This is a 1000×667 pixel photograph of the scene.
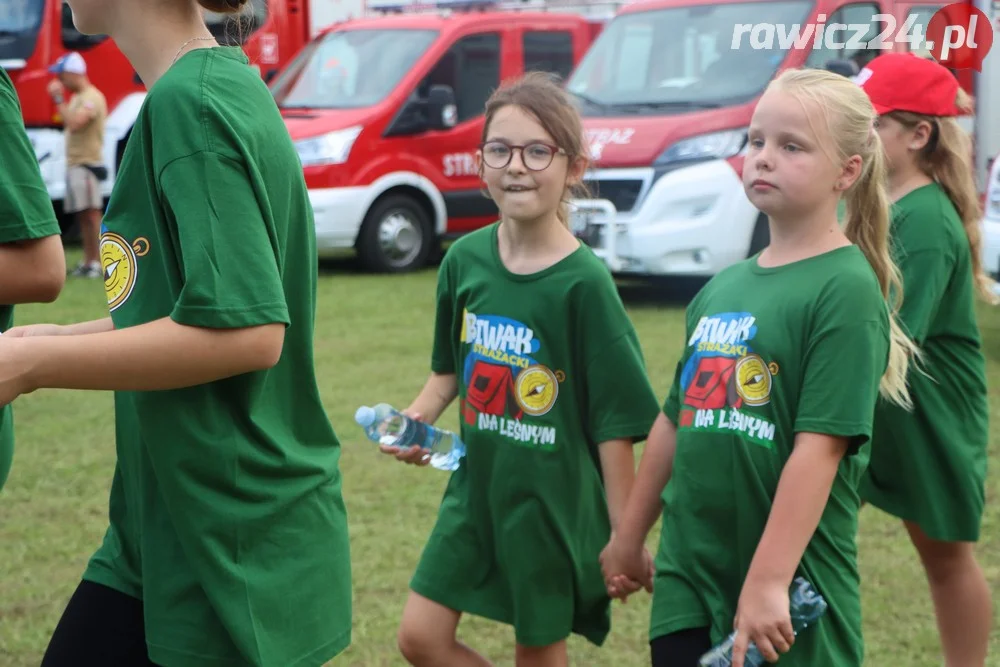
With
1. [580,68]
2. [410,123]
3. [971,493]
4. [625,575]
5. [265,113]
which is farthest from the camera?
[410,123]

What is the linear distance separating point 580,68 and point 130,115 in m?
4.82

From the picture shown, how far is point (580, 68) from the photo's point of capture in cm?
1180

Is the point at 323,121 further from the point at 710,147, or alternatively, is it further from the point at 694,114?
the point at 710,147

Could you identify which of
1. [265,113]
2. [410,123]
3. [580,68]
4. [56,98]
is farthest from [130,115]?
[265,113]

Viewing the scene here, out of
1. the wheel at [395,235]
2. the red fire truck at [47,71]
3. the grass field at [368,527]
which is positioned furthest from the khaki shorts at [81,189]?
the grass field at [368,527]

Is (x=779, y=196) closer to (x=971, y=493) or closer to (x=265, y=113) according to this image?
(x=265, y=113)

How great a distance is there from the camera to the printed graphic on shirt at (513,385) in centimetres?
326

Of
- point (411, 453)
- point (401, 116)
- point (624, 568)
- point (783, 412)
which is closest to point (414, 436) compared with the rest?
point (411, 453)

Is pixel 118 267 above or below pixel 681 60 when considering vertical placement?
above

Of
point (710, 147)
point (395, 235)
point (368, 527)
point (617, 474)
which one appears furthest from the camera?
point (395, 235)

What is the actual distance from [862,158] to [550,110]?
3.21 feet

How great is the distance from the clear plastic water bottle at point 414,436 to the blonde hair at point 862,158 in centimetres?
105

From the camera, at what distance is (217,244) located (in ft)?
6.19

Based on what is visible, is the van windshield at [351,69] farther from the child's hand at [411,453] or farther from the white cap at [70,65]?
the child's hand at [411,453]
